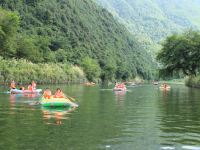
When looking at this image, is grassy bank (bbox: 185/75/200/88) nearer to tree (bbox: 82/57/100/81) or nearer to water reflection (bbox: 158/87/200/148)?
tree (bbox: 82/57/100/81)

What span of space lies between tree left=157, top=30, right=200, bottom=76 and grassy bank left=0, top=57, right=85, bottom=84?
3060cm

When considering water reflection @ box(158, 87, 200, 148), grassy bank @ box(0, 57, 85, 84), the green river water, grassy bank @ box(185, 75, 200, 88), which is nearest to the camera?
the green river water

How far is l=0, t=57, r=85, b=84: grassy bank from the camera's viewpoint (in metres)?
106

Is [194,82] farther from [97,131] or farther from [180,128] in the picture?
[97,131]

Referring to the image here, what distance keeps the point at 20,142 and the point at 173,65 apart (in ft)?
301

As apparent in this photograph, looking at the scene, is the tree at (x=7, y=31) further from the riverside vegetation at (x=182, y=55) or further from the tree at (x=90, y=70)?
the riverside vegetation at (x=182, y=55)

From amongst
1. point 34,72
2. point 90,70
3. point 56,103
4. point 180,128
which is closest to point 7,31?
point 34,72

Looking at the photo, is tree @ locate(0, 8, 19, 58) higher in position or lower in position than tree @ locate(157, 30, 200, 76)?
higher

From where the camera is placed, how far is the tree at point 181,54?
108500 mm

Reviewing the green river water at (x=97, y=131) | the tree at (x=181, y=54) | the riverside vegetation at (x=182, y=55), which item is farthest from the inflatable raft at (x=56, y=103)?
the tree at (x=181, y=54)

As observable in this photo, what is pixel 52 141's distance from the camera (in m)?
21.6

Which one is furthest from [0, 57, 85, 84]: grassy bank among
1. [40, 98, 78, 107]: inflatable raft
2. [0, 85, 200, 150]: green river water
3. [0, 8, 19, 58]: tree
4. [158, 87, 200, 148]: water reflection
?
[158, 87, 200, 148]: water reflection

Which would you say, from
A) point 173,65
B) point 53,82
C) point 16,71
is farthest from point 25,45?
point 173,65

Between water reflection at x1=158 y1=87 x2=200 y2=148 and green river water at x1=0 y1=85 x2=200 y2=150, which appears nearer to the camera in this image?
green river water at x1=0 y1=85 x2=200 y2=150
